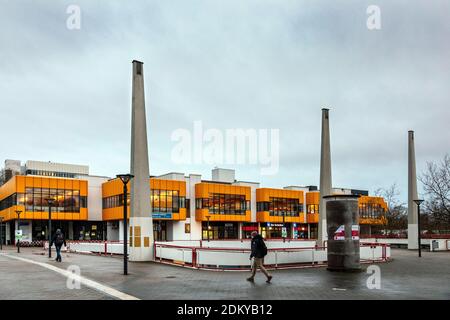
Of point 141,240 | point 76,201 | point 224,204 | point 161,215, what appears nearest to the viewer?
point 141,240

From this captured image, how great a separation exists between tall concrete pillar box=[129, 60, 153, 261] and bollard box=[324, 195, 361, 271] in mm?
10173

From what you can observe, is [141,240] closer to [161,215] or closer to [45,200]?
[161,215]

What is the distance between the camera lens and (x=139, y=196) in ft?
86.8

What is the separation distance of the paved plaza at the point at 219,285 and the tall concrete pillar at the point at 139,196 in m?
4.97

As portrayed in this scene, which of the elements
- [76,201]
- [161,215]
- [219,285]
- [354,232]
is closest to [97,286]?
[219,285]

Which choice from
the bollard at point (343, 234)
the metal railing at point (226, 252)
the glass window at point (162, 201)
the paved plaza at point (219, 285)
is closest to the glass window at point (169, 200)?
the glass window at point (162, 201)

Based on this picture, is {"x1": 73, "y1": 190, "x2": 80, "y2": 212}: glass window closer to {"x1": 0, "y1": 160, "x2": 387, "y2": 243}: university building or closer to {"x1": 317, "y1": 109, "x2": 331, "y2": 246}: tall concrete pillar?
{"x1": 0, "y1": 160, "x2": 387, "y2": 243}: university building

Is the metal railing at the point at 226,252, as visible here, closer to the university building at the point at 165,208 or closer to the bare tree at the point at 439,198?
the bare tree at the point at 439,198

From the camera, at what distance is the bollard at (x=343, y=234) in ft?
68.2

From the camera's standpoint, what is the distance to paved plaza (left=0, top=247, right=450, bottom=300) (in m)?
13.2

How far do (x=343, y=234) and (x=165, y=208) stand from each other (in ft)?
160

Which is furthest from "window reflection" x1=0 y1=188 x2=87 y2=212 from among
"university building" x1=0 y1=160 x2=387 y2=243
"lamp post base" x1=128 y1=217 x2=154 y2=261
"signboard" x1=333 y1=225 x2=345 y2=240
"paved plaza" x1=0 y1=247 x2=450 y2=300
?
"signboard" x1=333 y1=225 x2=345 y2=240
